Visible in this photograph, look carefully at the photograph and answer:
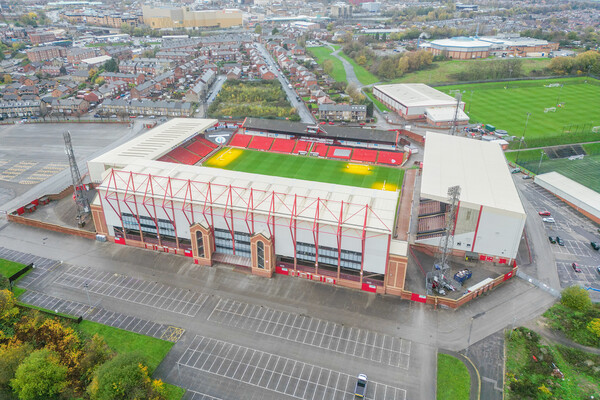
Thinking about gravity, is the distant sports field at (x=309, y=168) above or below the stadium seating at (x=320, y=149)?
below

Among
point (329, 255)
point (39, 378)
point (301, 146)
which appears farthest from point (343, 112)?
point (39, 378)

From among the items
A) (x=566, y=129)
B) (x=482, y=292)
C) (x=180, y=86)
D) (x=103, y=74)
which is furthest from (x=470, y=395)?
(x=103, y=74)

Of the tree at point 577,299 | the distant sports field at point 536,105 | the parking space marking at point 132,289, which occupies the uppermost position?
the distant sports field at point 536,105

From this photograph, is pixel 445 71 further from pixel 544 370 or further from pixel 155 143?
pixel 544 370

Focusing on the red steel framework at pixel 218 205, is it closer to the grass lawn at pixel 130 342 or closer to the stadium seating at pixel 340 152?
the grass lawn at pixel 130 342

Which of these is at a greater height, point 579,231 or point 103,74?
point 103,74

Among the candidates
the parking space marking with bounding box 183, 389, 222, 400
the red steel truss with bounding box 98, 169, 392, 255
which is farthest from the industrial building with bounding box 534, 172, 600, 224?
the parking space marking with bounding box 183, 389, 222, 400

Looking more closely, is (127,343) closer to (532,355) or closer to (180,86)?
(532,355)

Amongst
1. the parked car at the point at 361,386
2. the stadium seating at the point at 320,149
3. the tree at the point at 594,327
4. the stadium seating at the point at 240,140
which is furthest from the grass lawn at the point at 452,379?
the stadium seating at the point at 240,140
